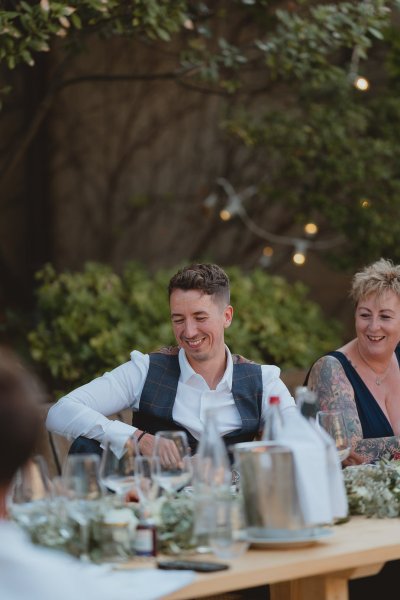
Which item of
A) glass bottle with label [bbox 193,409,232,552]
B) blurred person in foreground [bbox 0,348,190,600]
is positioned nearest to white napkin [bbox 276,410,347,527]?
glass bottle with label [bbox 193,409,232,552]

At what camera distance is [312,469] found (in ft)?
8.06

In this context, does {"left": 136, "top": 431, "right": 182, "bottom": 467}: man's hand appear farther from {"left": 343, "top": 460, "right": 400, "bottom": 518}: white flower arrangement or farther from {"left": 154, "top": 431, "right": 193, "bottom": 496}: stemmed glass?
{"left": 343, "top": 460, "right": 400, "bottom": 518}: white flower arrangement

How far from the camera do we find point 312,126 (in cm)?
689

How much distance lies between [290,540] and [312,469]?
0.17 m

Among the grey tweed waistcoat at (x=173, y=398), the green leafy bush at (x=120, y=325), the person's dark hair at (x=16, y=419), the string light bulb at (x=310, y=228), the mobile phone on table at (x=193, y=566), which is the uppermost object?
the person's dark hair at (x=16, y=419)

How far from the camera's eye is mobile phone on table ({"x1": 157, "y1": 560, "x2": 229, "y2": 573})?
230 cm

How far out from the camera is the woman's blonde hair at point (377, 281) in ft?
13.3

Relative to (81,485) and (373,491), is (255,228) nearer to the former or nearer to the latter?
(373,491)

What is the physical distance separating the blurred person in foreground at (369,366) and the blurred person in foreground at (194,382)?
0.31 metres

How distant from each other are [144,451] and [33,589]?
145cm

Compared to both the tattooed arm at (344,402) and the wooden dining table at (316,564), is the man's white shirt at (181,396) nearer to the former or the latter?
the tattooed arm at (344,402)

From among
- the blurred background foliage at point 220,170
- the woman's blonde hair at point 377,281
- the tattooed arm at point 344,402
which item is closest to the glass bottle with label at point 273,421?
the tattooed arm at point 344,402

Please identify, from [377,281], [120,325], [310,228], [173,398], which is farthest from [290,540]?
[310,228]

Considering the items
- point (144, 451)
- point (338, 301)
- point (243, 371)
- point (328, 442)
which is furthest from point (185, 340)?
point (338, 301)
